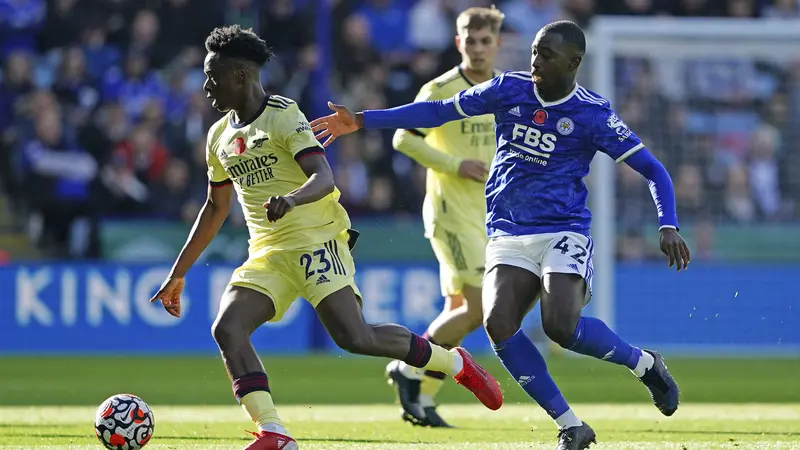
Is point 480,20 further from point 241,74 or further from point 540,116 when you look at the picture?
point 241,74

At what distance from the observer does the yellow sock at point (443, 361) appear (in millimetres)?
7078

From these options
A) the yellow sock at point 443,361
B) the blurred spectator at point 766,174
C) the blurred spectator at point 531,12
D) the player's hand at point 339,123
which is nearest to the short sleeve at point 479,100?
the player's hand at point 339,123

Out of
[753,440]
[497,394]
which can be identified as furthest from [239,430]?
[753,440]

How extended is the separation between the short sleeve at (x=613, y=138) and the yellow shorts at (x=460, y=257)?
2263 millimetres

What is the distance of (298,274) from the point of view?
672 cm

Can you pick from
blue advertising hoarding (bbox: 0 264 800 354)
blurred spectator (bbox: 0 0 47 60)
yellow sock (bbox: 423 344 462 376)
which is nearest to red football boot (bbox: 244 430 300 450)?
yellow sock (bbox: 423 344 462 376)

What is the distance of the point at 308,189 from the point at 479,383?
1664 mm

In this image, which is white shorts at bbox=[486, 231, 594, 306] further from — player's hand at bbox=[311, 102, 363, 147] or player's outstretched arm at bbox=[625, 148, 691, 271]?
player's hand at bbox=[311, 102, 363, 147]

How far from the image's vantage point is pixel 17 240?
16.6m

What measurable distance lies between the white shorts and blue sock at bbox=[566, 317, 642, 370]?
0.14 meters

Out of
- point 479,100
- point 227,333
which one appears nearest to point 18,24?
point 479,100

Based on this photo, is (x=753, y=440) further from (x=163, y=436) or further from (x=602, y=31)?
(x=602, y=31)

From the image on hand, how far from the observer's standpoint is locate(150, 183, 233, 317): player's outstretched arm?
23.1 feet

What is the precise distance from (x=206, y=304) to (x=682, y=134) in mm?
5865
